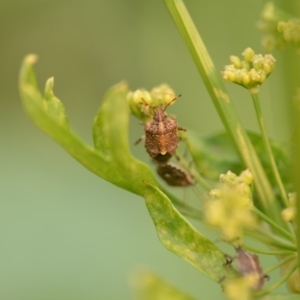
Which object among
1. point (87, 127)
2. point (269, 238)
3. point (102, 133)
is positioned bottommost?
point (87, 127)

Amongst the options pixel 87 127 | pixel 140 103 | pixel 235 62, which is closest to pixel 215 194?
pixel 235 62

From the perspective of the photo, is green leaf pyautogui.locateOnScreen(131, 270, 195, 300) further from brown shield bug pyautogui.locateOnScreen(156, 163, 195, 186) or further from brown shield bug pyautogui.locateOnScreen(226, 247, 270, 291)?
brown shield bug pyautogui.locateOnScreen(156, 163, 195, 186)

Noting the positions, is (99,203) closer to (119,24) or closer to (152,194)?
(119,24)

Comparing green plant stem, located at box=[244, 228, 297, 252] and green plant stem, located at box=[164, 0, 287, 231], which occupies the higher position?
green plant stem, located at box=[164, 0, 287, 231]

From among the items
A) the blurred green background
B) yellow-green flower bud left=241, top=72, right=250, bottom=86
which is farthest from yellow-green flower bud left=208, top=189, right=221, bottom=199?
the blurred green background

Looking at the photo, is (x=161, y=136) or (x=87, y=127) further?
(x=87, y=127)

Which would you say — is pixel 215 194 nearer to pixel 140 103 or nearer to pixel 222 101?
pixel 222 101
